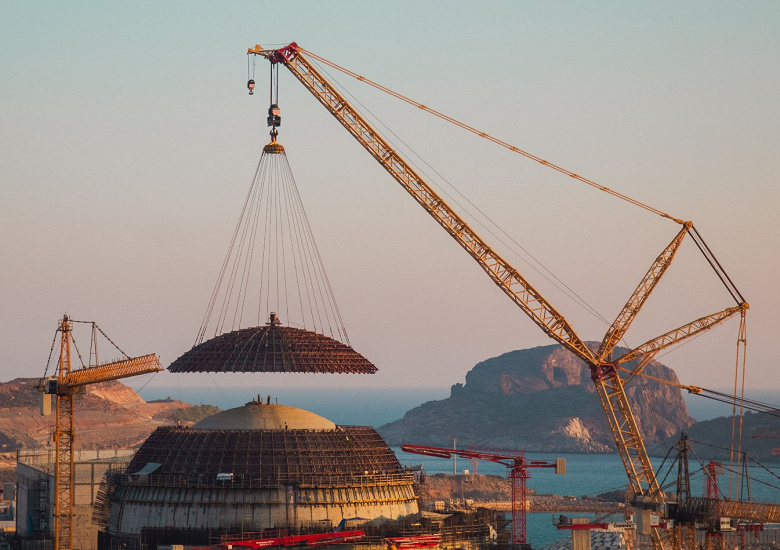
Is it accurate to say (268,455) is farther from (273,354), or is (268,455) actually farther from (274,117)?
(274,117)

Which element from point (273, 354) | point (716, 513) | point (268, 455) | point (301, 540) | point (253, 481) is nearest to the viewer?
point (301, 540)

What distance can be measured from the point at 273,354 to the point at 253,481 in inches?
784

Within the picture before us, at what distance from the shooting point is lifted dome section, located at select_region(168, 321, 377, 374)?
573ft

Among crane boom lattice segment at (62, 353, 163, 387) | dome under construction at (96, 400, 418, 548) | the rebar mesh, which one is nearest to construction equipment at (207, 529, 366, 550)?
dome under construction at (96, 400, 418, 548)

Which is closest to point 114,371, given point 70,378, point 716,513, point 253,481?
point 70,378

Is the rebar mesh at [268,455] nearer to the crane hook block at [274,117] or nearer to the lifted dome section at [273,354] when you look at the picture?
the lifted dome section at [273,354]

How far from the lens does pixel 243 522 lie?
6289 inches

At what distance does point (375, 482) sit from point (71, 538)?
141ft

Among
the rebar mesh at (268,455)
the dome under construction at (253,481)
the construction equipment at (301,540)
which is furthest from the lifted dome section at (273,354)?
the construction equipment at (301,540)

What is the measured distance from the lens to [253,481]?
16175 cm

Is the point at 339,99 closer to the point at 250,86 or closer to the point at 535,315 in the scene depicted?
the point at 250,86

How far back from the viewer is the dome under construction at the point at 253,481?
160m

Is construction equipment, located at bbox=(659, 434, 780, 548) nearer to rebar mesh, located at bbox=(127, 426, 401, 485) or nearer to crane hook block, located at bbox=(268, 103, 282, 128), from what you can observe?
rebar mesh, located at bbox=(127, 426, 401, 485)

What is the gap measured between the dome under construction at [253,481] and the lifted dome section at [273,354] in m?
6.26
